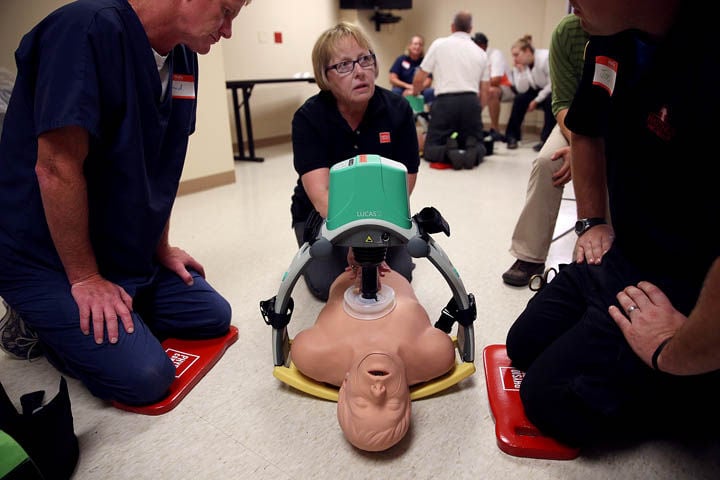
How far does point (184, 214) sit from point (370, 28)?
15.2 ft

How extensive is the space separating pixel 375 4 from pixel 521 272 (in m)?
5.14

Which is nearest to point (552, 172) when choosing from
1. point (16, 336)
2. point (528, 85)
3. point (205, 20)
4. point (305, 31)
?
point (205, 20)

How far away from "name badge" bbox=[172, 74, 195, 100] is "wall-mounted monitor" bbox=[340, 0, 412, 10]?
4943 mm

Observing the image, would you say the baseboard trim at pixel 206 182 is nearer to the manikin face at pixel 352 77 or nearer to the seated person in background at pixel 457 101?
the seated person in background at pixel 457 101

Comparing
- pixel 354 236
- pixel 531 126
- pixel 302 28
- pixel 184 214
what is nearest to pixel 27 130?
pixel 354 236

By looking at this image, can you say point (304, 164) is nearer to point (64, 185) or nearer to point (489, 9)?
point (64, 185)

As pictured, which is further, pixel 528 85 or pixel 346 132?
pixel 528 85

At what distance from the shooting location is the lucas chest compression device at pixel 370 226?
0.99 meters

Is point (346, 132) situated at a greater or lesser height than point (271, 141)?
greater

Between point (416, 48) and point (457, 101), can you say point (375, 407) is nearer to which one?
point (457, 101)

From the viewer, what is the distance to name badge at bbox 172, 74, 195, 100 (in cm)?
125

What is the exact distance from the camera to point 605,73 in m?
1.01

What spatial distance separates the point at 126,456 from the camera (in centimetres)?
99

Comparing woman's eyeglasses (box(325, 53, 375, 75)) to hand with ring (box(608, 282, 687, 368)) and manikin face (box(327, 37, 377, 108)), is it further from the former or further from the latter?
hand with ring (box(608, 282, 687, 368))
